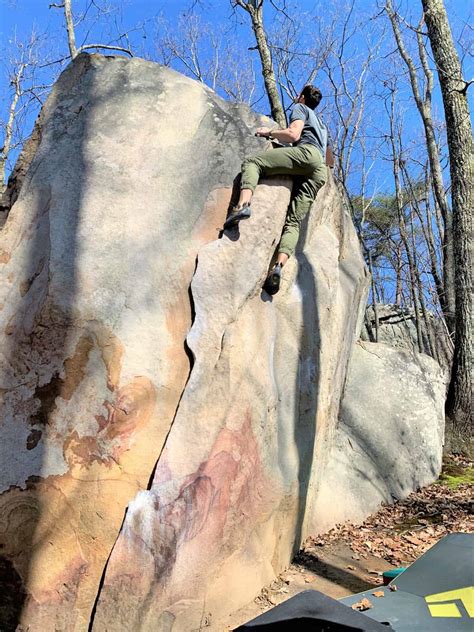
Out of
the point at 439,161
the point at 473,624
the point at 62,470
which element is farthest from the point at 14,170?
the point at 439,161

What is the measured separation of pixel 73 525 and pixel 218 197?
3.28m

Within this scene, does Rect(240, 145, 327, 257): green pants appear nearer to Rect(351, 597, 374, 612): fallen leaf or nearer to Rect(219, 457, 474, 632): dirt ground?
Rect(219, 457, 474, 632): dirt ground

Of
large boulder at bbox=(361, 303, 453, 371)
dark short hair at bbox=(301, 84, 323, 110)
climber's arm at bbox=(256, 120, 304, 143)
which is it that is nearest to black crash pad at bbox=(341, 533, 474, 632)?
climber's arm at bbox=(256, 120, 304, 143)

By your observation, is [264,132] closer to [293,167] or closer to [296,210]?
[293,167]

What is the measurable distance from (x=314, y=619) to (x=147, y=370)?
8.64ft

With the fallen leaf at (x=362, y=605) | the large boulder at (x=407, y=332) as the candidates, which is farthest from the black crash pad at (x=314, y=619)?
the large boulder at (x=407, y=332)

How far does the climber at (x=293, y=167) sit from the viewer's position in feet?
18.0

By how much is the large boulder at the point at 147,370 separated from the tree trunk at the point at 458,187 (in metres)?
3.55

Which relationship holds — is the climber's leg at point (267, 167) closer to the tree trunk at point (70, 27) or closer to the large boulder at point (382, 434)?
the large boulder at point (382, 434)

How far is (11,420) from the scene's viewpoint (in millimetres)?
4383

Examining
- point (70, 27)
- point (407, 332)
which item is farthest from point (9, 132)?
point (407, 332)

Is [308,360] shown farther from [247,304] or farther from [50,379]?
[50,379]

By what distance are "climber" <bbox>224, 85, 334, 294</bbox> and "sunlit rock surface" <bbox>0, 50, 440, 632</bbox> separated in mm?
178

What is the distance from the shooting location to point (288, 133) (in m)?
5.71
